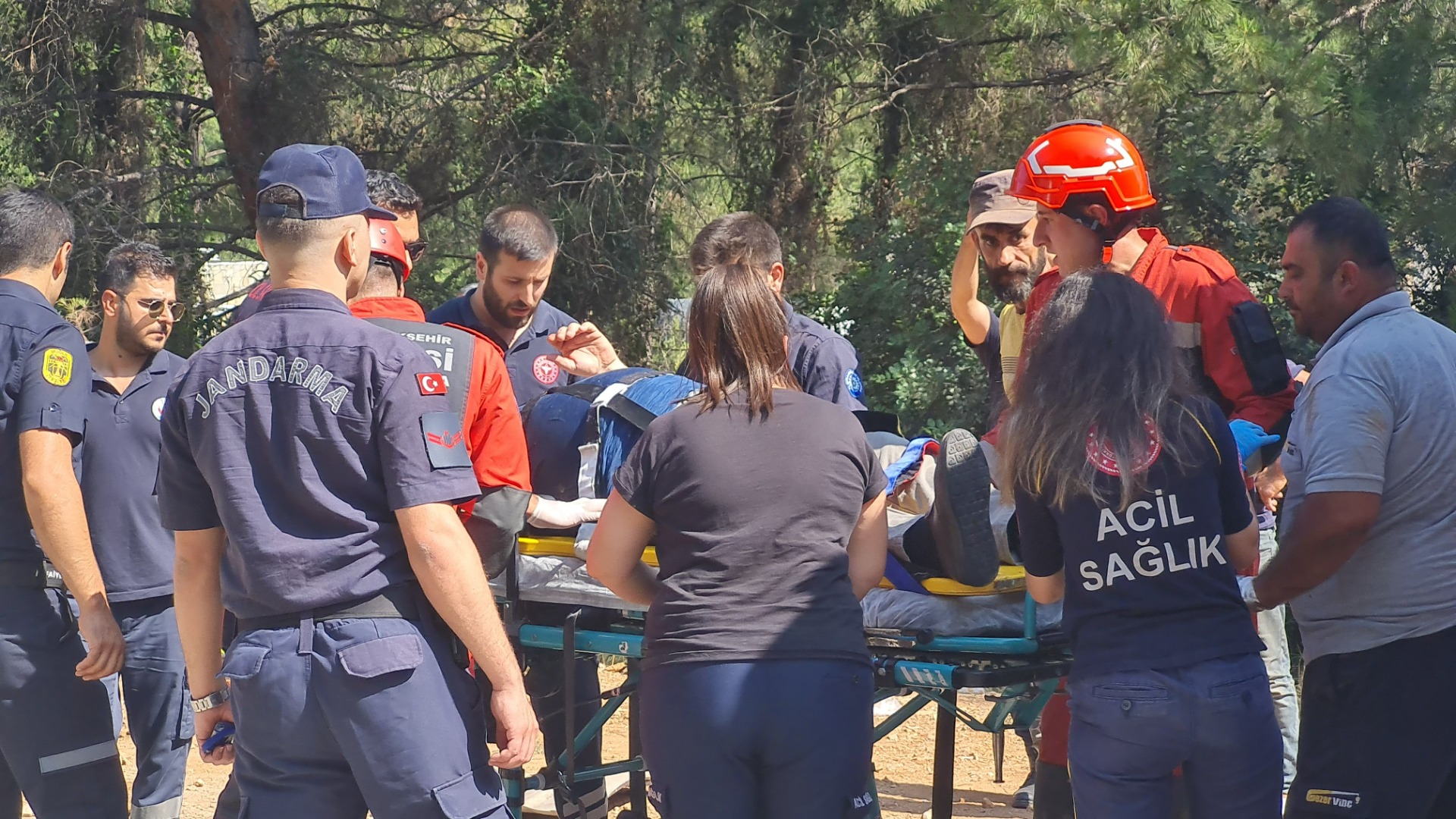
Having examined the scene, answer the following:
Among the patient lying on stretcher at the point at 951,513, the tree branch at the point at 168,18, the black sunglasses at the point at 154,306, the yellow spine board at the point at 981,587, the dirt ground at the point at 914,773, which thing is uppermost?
the tree branch at the point at 168,18

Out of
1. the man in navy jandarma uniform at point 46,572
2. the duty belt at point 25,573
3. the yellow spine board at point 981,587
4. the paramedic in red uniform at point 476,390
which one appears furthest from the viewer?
the duty belt at point 25,573

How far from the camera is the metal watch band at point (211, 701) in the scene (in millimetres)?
2639

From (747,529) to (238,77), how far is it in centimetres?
649

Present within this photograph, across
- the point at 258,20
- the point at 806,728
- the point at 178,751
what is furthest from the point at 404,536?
the point at 258,20

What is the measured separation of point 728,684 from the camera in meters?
2.51

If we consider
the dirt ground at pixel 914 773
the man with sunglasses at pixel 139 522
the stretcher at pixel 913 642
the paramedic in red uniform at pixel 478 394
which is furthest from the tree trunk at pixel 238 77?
the paramedic in red uniform at pixel 478 394

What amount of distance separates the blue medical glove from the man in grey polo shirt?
179mm

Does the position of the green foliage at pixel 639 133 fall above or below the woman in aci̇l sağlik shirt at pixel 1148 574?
above

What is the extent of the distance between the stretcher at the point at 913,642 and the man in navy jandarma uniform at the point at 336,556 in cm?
89

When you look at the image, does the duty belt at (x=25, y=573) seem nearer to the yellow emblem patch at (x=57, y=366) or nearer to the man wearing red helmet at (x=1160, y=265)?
the yellow emblem patch at (x=57, y=366)

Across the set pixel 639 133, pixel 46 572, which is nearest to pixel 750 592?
pixel 46 572

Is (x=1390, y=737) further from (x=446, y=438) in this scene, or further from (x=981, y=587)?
(x=446, y=438)

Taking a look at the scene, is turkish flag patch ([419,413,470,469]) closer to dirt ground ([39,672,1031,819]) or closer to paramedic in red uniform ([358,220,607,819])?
paramedic in red uniform ([358,220,607,819])

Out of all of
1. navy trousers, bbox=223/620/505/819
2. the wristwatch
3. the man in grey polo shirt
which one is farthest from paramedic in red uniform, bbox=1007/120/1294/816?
the wristwatch
